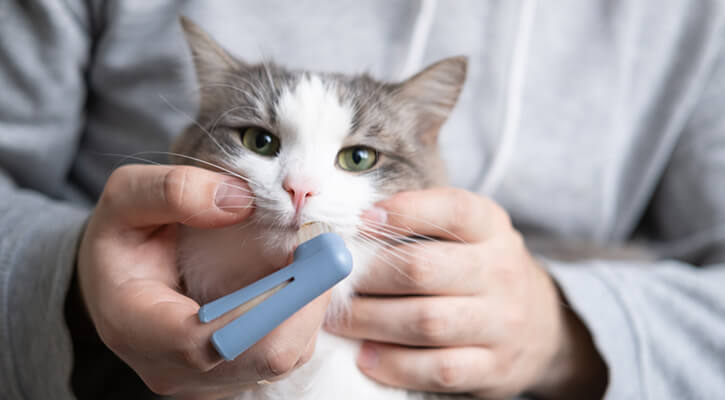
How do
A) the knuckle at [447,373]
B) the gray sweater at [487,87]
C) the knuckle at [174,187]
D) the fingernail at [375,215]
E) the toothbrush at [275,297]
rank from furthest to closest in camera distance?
the gray sweater at [487,87] → the knuckle at [447,373] → the fingernail at [375,215] → the knuckle at [174,187] → the toothbrush at [275,297]

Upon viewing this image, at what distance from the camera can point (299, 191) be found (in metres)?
0.63

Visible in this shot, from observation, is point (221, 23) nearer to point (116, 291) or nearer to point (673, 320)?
point (116, 291)

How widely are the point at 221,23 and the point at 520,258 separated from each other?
0.97m

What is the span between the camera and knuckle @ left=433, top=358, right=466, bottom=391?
2.69 feet

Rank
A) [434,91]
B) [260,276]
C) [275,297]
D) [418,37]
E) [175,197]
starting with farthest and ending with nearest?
1. [418,37]
2. [434,91]
3. [260,276]
4. [175,197]
5. [275,297]

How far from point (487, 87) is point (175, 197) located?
0.97 metres

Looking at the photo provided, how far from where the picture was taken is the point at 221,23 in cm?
122

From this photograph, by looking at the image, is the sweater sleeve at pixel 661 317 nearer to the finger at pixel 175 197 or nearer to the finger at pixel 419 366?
the finger at pixel 419 366

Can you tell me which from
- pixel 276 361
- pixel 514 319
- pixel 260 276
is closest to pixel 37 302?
pixel 260 276

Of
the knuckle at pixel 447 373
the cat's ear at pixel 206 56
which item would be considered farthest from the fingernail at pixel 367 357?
the cat's ear at pixel 206 56

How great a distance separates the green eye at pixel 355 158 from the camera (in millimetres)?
782

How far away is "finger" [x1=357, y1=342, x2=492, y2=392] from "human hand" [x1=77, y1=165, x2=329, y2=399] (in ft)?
0.69

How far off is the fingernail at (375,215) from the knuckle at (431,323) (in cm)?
18

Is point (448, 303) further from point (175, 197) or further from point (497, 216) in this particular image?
point (175, 197)
